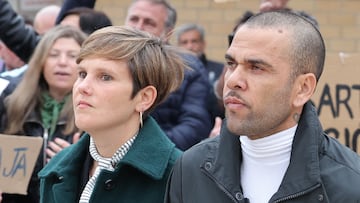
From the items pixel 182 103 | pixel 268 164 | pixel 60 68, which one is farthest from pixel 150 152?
pixel 182 103

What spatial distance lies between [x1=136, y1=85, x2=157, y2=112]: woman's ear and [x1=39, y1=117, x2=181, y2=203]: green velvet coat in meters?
0.08

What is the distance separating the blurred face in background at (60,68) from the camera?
193 inches

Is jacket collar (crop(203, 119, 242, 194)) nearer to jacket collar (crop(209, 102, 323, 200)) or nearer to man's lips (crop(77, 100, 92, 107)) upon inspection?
jacket collar (crop(209, 102, 323, 200))

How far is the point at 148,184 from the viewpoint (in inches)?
137

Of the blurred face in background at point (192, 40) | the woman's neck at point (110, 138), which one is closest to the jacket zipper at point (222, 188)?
the woman's neck at point (110, 138)

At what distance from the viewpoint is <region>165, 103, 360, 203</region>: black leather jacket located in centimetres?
277

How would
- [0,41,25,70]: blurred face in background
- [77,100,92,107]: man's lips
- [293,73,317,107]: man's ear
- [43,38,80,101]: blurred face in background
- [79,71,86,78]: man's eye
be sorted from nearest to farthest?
[293,73,317,107]: man's ear
[77,100,92,107]: man's lips
[79,71,86,78]: man's eye
[43,38,80,101]: blurred face in background
[0,41,25,70]: blurred face in background

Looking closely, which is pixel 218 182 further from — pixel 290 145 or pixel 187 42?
pixel 187 42

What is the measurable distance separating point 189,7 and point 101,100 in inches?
237

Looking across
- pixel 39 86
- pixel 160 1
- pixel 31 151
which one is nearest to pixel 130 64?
pixel 31 151

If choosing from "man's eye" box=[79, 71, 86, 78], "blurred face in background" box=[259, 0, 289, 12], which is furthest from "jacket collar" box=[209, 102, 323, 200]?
"blurred face in background" box=[259, 0, 289, 12]

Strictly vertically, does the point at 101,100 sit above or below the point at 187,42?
above

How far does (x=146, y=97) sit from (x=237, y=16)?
19.2 feet

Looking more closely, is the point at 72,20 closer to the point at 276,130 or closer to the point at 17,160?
the point at 17,160
